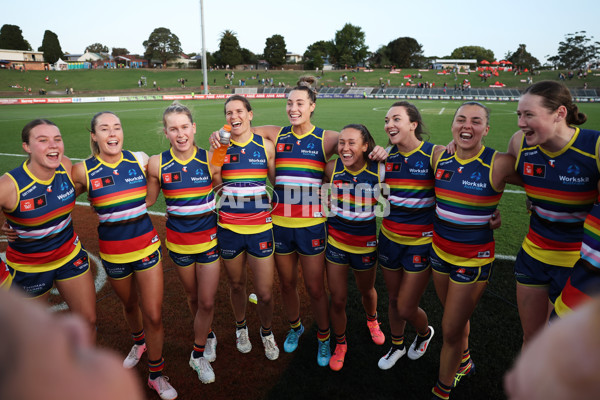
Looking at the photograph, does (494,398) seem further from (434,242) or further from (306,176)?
(306,176)

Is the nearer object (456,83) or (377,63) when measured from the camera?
(456,83)

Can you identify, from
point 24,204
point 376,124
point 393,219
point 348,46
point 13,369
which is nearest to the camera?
point 13,369

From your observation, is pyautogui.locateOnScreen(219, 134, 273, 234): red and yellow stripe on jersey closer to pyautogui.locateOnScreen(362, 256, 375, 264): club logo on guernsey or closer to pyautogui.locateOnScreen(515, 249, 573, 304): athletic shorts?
pyautogui.locateOnScreen(362, 256, 375, 264): club logo on guernsey

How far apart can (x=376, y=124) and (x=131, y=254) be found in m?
18.6

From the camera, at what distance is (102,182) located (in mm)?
3545

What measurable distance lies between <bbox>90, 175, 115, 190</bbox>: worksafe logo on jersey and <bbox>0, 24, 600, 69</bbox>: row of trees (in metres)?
86.9

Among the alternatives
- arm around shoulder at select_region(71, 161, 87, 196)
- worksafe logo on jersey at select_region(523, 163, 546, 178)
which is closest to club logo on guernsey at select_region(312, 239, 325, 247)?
worksafe logo on jersey at select_region(523, 163, 546, 178)

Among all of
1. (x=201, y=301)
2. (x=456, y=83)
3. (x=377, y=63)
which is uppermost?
(x=377, y=63)

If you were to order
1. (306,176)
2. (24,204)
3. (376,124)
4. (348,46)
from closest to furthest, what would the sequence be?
(24,204) < (306,176) < (376,124) < (348,46)

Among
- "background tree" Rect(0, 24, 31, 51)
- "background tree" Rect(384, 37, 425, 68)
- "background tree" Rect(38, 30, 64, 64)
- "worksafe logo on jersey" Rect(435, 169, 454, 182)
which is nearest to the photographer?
"worksafe logo on jersey" Rect(435, 169, 454, 182)

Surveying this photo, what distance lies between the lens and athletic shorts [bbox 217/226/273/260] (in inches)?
155

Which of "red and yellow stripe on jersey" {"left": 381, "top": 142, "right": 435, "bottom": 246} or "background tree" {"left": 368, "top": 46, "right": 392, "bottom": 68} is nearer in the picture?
"red and yellow stripe on jersey" {"left": 381, "top": 142, "right": 435, "bottom": 246}

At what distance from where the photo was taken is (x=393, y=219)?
3.72 m

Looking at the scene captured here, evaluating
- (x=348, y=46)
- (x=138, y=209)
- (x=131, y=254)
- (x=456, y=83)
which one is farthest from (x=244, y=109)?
(x=348, y=46)
